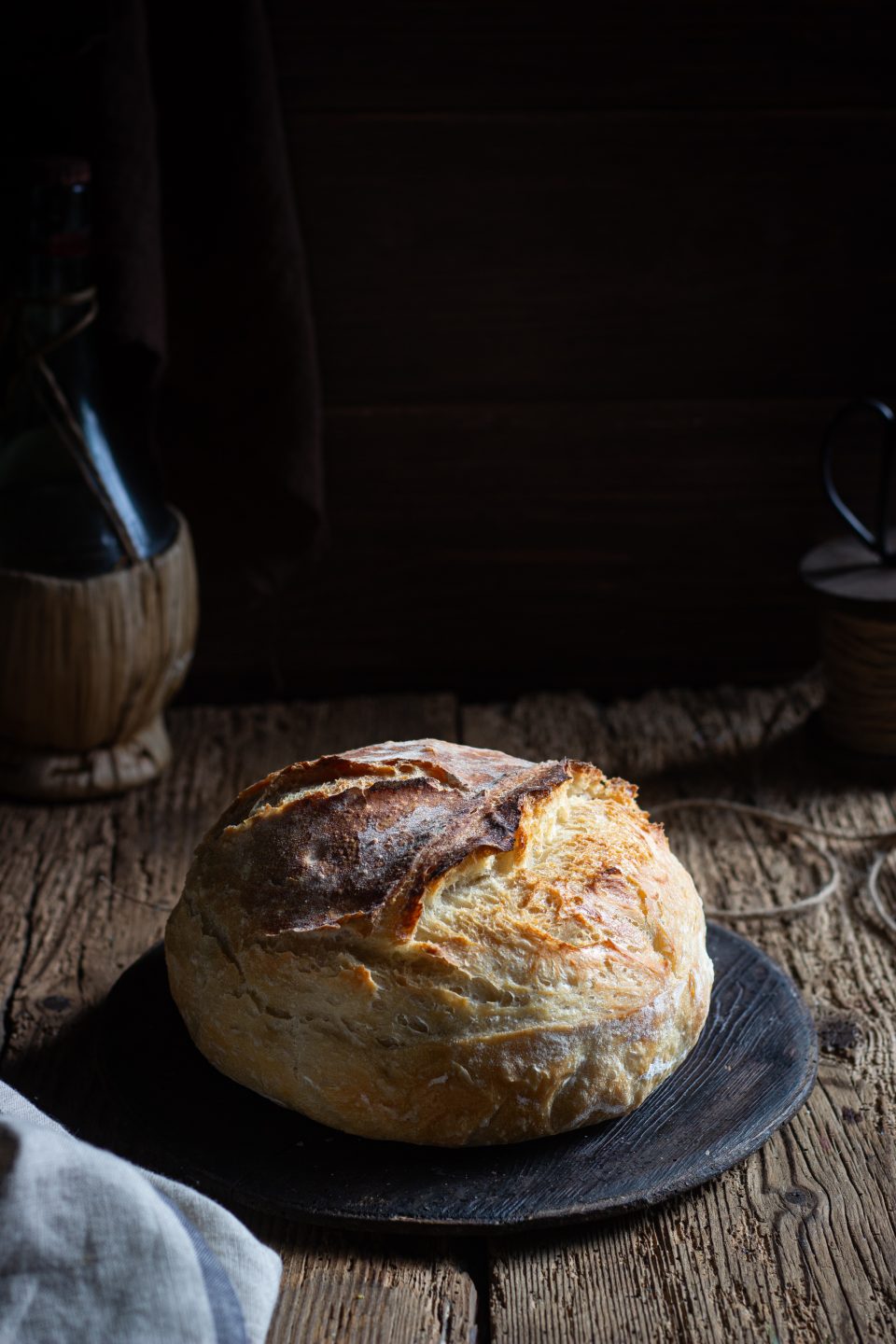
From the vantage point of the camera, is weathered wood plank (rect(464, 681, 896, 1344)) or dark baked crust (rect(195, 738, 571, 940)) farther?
dark baked crust (rect(195, 738, 571, 940))

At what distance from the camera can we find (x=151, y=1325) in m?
0.82

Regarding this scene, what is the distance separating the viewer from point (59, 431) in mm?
1646

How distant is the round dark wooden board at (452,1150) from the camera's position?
98cm

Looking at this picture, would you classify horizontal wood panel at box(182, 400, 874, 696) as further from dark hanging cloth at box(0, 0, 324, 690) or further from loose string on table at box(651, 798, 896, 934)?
loose string on table at box(651, 798, 896, 934)

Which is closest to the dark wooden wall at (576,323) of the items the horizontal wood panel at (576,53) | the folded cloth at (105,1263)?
the horizontal wood panel at (576,53)

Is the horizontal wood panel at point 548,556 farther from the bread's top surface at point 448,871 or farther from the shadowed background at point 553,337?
the bread's top surface at point 448,871

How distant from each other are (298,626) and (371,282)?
1.66 ft

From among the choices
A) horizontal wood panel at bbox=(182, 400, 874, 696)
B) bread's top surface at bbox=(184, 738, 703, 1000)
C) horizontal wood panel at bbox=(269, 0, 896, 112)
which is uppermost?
horizontal wood panel at bbox=(269, 0, 896, 112)

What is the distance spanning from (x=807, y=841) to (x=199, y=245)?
3.40 feet

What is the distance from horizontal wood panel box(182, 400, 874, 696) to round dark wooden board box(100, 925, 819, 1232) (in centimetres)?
101

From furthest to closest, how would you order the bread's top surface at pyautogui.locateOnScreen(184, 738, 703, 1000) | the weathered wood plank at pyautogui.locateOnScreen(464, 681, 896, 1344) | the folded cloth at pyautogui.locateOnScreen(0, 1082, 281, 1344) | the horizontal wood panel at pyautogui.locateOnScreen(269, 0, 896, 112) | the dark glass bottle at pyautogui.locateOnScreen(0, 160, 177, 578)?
the horizontal wood panel at pyautogui.locateOnScreen(269, 0, 896, 112) < the dark glass bottle at pyautogui.locateOnScreen(0, 160, 177, 578) < the bread's top surface at pyautogui.locateOnScreen(184, 738, 703, 1000) < the weathered wood plank at pyautogui.locateOnScreen(464, 681, 896, 1344) < the folded cloth at pyautogui.locateOnScreen(0, 1082, 281, 1344)

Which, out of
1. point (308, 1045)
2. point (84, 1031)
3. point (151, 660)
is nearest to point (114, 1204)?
point (308, 1045)

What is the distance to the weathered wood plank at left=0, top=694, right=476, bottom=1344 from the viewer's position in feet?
3.16

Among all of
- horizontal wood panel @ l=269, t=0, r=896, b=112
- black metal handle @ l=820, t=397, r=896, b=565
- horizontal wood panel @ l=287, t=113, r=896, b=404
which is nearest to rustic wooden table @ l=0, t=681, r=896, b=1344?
black metal handle @ l=820, t=397, r=896, b=565
